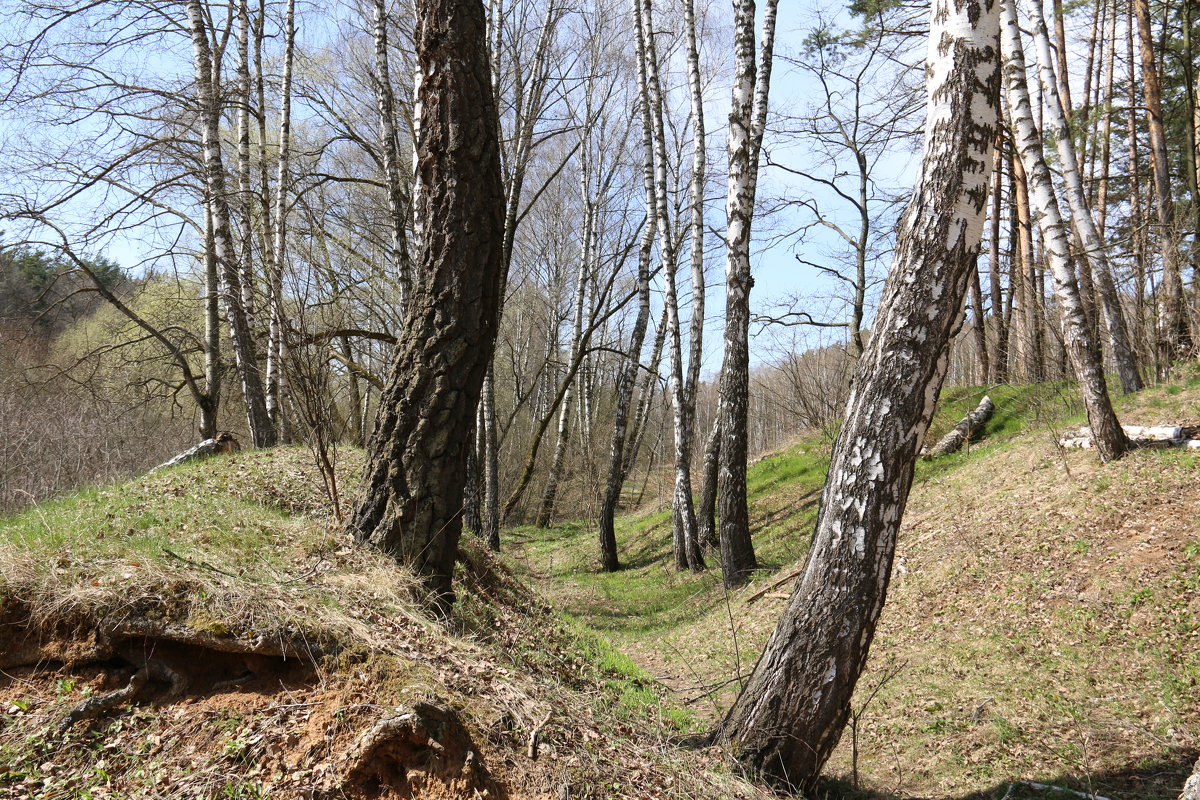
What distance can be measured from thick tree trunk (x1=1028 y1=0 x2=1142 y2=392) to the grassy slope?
0.67m

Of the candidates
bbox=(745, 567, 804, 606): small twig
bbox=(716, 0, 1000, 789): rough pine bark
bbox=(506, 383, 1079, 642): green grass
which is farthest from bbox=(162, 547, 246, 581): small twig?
bbox=(745, 567, 804, 606): small twig

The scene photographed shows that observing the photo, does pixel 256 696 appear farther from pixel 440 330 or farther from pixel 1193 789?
pixel 1193 789

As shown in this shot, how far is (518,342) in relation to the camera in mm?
27938

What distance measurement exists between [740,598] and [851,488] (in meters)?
Answer: 5.61

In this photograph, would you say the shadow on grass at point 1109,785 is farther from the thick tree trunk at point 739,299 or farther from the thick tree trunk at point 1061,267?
the thick tree trunk at point 739,299

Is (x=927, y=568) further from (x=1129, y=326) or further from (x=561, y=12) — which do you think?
(x=561, y=12)

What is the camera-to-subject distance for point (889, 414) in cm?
371

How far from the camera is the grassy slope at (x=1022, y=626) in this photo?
14.3ft

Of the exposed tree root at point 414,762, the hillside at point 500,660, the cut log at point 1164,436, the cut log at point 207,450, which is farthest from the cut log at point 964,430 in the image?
the cut log at point 207,450

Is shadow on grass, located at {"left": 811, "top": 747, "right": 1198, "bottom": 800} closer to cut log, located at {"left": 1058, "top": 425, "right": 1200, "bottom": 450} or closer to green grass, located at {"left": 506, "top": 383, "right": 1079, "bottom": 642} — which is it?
cut log, located at {"left": 1058, "top": 425, "right": 1200, "bottom": 450}

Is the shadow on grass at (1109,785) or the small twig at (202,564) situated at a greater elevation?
the small twig at (202,564)

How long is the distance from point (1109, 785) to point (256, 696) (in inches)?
181

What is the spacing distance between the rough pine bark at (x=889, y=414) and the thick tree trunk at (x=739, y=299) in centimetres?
541

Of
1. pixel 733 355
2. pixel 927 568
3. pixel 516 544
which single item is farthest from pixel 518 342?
pixel 927 568
